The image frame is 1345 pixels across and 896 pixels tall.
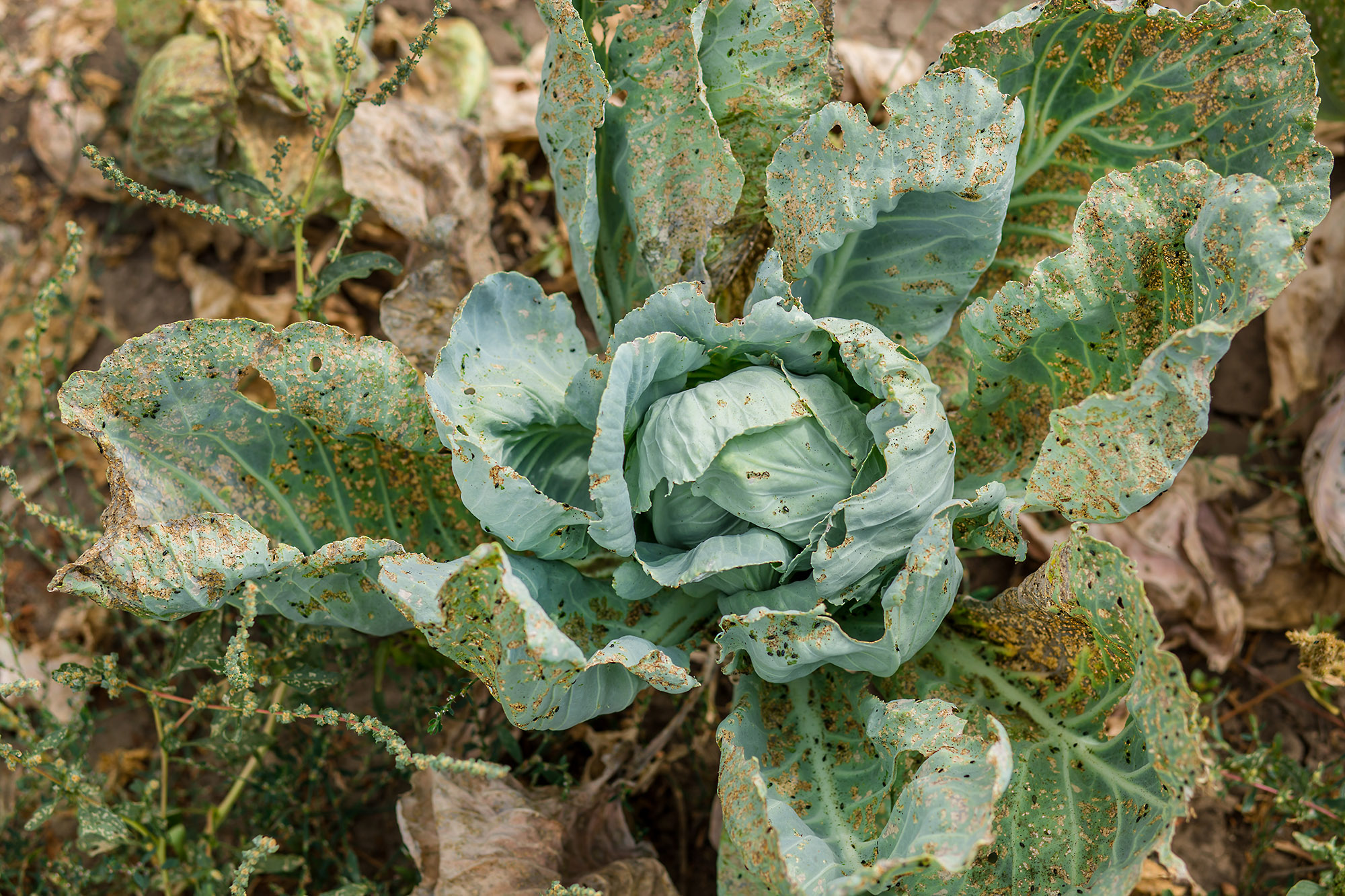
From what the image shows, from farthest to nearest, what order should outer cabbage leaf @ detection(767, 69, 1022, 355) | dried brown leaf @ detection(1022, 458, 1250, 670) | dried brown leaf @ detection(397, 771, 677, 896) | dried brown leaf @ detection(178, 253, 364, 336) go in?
dried brown leaf @ detection(178, 253, 364, 336)
dried brown leaf @ detection(1022, 458, 1250, 670)
dried brown leaf @ detection(397, 771, 677, 896)
outer cabbage leaf @ detection(767, 69, 1022, 355)

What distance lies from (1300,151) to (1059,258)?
0.62 meters

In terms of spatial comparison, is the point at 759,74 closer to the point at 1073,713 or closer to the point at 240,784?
the point at 1073,713

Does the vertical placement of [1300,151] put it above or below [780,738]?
above

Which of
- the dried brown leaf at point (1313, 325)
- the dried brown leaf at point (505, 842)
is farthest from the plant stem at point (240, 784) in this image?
the dried brown leaf at point (1313, 325)

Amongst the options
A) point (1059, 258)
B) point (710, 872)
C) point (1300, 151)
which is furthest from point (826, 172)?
point (710, 872)

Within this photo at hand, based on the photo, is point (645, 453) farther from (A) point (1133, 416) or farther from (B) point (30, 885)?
(B) point (30, 885)

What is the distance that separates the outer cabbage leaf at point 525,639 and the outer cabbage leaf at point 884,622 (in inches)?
7.1

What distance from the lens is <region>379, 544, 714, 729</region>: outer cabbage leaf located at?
1.76 m

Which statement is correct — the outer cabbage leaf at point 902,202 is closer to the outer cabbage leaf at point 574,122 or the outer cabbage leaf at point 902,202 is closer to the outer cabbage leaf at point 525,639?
the outer cabbage leaf at point 574,122

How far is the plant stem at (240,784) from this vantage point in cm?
274

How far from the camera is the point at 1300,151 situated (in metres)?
2.19

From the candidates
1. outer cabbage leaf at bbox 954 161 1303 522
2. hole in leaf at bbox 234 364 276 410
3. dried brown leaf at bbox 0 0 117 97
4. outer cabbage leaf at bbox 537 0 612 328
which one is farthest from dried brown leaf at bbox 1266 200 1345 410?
dried brown leaf at bbox 0 0 117 97

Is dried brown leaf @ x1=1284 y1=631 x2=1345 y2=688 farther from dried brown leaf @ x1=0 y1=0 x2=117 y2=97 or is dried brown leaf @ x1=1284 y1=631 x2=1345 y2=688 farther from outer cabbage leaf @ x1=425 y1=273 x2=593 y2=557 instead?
dried brown leaf @ x1=0 y1=0 x2=117 y2=97

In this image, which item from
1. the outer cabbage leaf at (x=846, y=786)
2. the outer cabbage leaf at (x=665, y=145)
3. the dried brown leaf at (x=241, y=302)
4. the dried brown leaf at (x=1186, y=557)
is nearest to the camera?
the outer cabbage leaf at (x=846, y=786)
